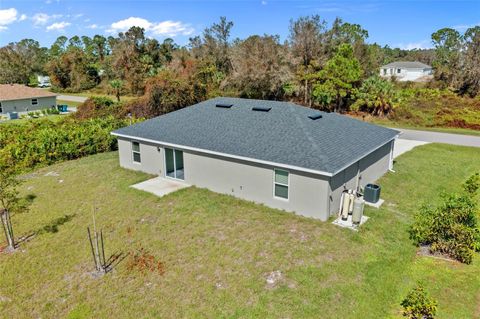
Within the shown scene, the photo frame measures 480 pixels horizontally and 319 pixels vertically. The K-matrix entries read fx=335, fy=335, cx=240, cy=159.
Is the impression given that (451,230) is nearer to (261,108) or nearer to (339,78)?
(261,108)

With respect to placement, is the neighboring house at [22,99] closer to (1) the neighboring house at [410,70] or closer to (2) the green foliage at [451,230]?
(2) the green foliage at [451,230]

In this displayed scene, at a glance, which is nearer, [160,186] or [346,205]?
[346,205]

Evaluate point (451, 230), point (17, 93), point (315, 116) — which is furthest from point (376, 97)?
point (17, 93)

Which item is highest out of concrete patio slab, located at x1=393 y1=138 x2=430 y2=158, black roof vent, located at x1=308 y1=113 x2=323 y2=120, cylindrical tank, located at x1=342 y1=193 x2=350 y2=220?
black roof vent, located at x1=308 y1=113 x2=323 y2=120

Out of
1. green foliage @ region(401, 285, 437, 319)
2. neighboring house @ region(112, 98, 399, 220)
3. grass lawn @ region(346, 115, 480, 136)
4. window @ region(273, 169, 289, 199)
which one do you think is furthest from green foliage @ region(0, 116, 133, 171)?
grass lawn @ region(346, 115, 480, 136)

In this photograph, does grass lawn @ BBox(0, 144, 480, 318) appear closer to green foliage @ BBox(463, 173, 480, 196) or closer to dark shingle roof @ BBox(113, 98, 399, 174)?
green foliage @ BBox(463, 173, 480, 196)

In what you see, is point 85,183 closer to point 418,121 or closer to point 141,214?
point 141,214
